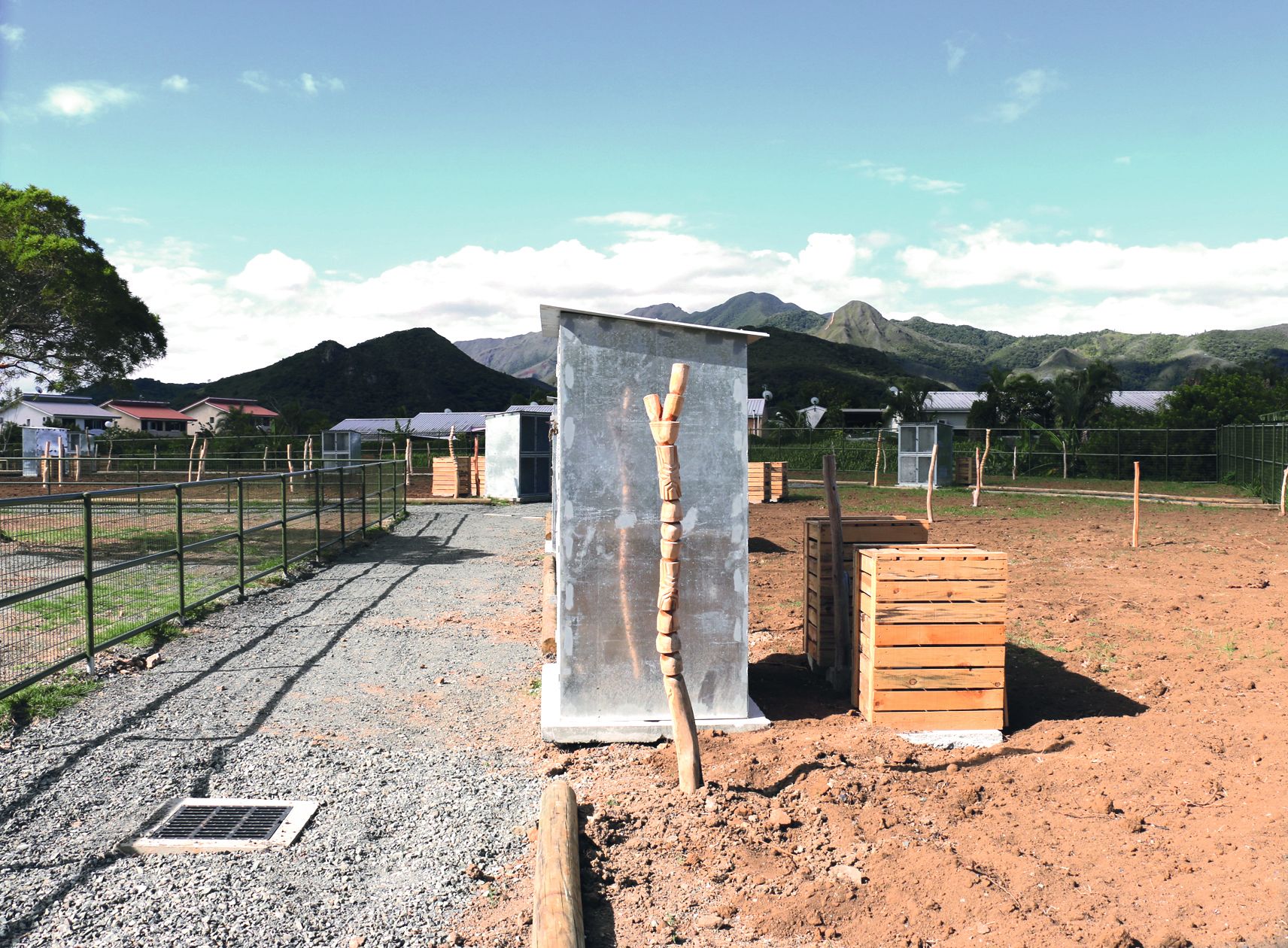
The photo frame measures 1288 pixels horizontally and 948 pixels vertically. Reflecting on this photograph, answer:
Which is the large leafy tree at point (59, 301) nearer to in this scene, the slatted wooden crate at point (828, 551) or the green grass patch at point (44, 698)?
the green grass patch at point (44, 698)

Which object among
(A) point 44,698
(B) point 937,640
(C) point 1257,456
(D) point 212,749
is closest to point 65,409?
(C) point 1257,456

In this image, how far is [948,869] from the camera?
3.66m

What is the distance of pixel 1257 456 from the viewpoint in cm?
2533

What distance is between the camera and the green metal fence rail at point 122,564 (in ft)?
22.2

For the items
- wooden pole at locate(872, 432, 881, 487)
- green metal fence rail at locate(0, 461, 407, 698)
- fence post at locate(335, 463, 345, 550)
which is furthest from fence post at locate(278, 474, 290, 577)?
wooden pole at locate(872, 432, 881, 487)

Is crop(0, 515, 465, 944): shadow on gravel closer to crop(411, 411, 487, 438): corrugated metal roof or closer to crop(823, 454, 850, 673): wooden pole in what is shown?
crop(823, 454, 850, 673): wooden pole

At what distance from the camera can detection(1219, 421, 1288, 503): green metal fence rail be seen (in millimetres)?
22562

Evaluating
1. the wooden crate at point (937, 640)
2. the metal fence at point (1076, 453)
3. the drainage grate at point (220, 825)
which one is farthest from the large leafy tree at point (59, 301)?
the metal fence at point (1076, 453)

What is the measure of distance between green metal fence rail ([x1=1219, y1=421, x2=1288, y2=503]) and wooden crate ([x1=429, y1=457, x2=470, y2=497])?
872 inches

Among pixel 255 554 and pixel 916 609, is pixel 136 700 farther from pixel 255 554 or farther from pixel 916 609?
pixel 255 554

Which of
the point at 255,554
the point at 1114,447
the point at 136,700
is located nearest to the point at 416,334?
the point at 1114,447

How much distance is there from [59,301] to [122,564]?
11.3m

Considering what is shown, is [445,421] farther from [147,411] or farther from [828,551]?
[828,551]

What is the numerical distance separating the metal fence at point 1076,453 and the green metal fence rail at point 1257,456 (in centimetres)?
105
